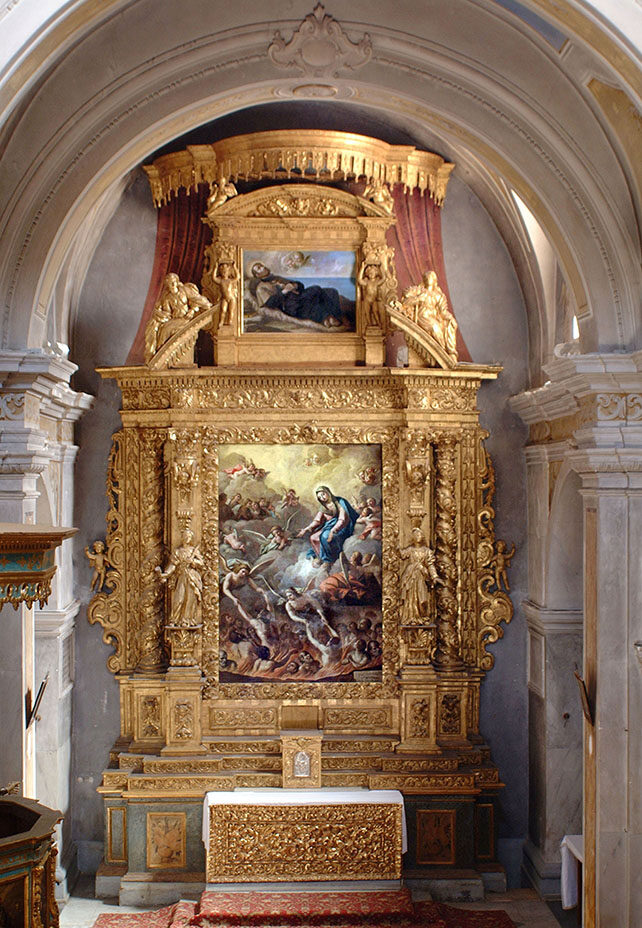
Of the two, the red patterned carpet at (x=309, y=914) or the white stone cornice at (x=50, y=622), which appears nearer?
the red patterned carpet at (x=309, y=914)

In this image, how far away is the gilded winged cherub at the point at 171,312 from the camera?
11.6 meters

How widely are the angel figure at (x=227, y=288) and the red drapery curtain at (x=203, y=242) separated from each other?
1.62ft

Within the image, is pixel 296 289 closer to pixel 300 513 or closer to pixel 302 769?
pixel 300 513

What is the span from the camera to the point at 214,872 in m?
11.1

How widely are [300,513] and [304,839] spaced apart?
3.31m

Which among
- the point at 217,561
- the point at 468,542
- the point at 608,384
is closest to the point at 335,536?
the point at 217,561

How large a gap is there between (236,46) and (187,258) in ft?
13.2

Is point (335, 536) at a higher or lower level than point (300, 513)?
lower

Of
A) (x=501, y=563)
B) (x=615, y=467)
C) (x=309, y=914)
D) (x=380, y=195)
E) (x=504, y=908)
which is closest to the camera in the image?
(x=615, y=467)

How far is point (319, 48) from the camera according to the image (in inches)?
337

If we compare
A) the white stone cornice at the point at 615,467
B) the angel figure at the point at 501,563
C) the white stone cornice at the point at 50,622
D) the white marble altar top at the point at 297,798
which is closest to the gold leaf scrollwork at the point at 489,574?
the angel figure at the point at 501,563

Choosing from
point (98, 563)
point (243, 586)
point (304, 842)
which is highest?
point (98, 563)

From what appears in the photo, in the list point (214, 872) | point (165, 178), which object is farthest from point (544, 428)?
point (214, 872)

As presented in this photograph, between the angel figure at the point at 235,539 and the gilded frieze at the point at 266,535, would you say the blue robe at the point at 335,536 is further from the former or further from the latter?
the angel figure at the point at 235,539
